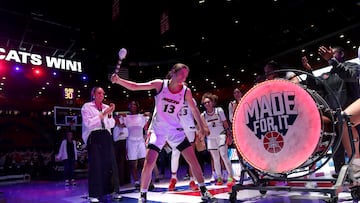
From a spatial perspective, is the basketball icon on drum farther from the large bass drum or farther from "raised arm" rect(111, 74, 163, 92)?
"raised arm" rect(111, 74, 163, 92)

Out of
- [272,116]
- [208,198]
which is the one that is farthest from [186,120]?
[272,116]

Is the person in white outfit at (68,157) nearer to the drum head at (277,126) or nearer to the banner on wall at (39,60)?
the banner on wall at (39,60)

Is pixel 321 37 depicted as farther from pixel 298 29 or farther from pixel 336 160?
pixel 336 160

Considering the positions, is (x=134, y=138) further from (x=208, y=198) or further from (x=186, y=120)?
(x=208, y=198)

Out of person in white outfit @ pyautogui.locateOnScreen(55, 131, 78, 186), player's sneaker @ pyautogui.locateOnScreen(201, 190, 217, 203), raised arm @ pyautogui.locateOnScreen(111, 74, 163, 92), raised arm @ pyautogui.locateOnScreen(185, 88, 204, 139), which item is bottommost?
player's sneaker @ pyautogui.locateOnScreen(201, 190, 217, 203)

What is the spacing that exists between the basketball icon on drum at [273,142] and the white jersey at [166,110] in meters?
1.20

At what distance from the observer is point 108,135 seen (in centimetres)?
461

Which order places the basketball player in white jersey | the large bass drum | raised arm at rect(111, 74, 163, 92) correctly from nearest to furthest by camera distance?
the large bass drum
raised arm at rect(111, 74, 163, 92)
the basketball player in white jersey

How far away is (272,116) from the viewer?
9.45 ft

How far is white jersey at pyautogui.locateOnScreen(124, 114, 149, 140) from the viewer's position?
6484 mm

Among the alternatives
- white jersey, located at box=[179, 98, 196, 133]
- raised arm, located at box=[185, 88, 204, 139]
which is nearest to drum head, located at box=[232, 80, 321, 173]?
raised arm, located at box=[185, 88, 204, 139]

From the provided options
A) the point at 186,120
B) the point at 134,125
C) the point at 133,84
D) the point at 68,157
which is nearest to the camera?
the point at 133,84

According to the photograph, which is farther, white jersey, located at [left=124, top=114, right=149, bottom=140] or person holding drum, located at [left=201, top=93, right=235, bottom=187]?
white jersey, located at [left=124, top=114, right=149, bottom=140]

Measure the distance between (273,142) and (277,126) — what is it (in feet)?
0.49
